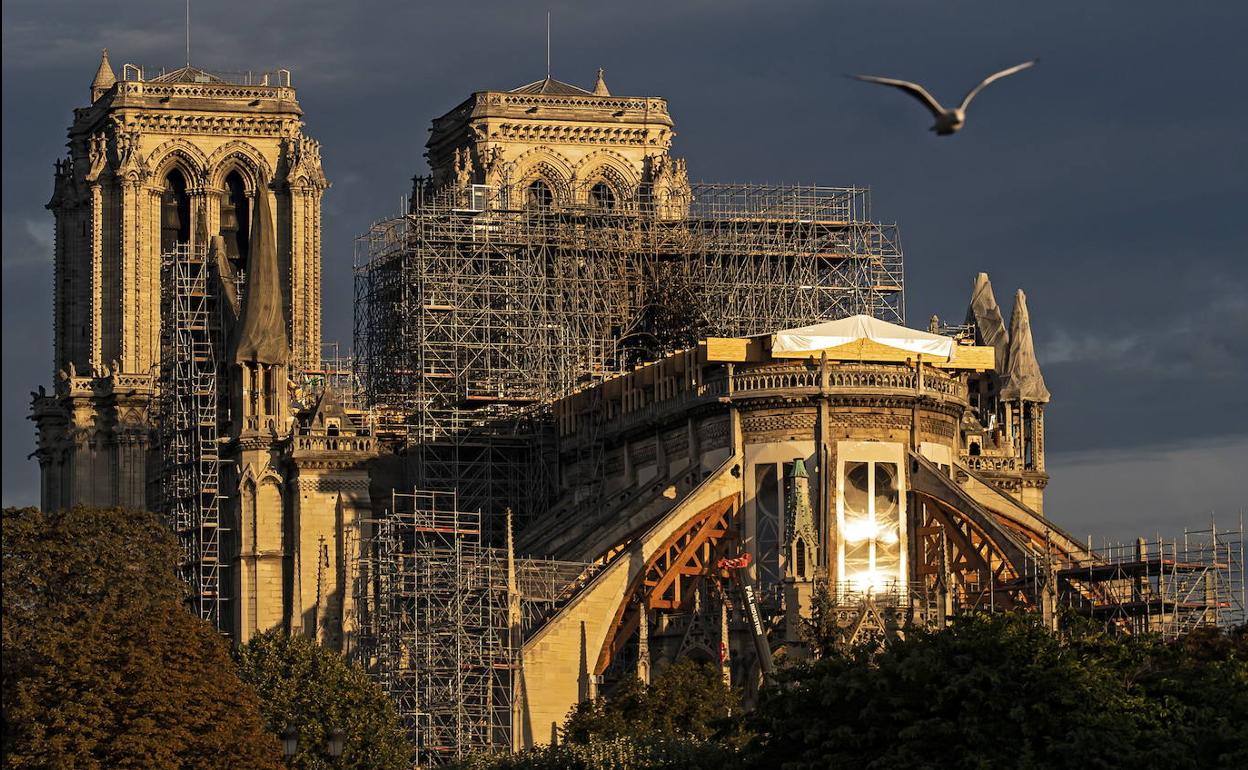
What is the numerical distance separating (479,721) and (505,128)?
3875 centimetres

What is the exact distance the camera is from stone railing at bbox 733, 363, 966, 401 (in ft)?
370

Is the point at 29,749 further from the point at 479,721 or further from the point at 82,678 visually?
the point at 479,721

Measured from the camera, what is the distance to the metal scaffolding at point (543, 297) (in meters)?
129

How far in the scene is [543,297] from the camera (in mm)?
132250

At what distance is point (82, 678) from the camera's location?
314ft

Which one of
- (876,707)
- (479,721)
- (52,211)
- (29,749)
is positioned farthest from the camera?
(52,211)

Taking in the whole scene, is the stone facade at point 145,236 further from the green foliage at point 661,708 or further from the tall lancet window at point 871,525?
the green foliage at point 661,708

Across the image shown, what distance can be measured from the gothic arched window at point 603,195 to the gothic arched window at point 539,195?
5.44ft

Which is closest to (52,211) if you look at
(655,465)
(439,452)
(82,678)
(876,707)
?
(439,452)

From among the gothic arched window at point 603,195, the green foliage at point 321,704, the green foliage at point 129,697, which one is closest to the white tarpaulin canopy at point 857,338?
the green foliage at point 321,704

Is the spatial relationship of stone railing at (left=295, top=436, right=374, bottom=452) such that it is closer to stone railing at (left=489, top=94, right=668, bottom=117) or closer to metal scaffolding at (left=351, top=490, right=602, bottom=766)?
metal scaffolding at (left=351, top=490, right=602, bottom=766)

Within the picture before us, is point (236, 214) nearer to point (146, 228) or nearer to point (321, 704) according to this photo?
point (146, 228)

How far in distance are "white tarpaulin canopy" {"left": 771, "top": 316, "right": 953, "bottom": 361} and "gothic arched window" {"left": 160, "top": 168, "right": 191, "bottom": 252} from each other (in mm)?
41376

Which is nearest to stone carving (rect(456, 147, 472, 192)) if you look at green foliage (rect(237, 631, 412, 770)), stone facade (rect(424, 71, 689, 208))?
stone facade (rect(424, 71, 689, 208))
